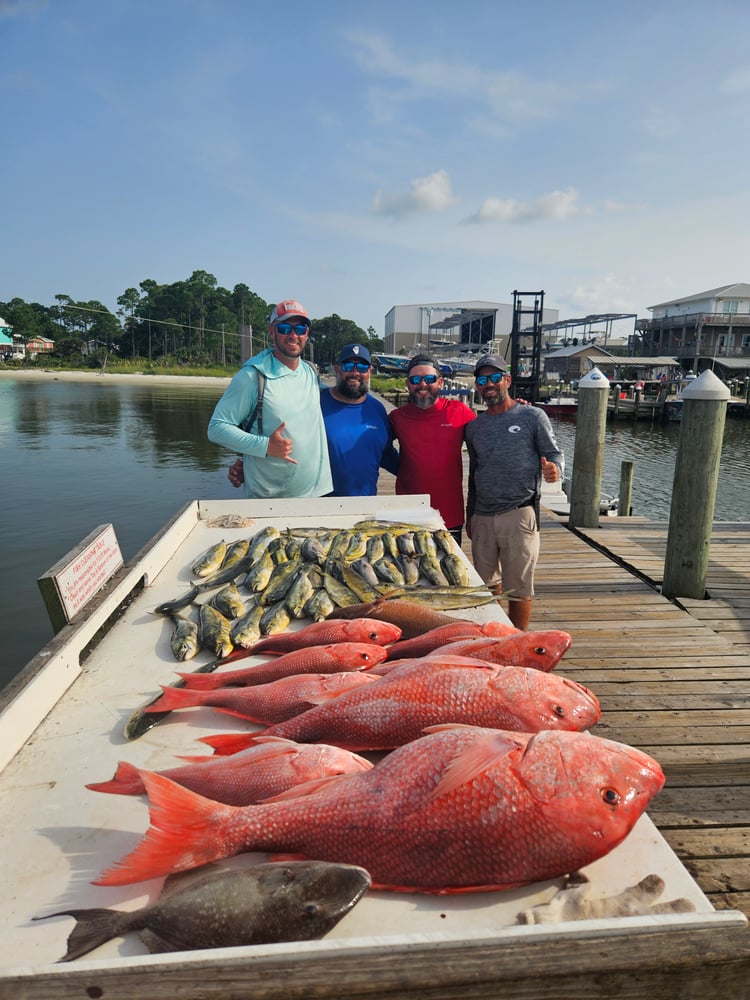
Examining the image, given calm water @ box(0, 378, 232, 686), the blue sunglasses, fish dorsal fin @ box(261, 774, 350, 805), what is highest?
the blue sunglasses

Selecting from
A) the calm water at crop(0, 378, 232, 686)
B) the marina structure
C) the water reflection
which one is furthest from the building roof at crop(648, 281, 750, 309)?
the calm water at crop(0, 378, 232, 686)

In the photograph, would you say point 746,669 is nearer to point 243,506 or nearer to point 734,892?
point 734,892

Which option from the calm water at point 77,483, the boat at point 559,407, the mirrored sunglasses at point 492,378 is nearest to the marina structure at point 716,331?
the boat at point 559,407

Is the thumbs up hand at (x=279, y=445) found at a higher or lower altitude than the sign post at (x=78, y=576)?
higher

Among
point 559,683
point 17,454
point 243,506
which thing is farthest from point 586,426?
point 17,454

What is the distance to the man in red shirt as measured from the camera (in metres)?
5.05

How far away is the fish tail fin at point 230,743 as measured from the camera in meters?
1.95

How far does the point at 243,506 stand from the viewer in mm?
5199

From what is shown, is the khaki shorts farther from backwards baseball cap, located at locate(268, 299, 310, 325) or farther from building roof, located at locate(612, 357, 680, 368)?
building roof, located at locate(612, 357, 680, 368)

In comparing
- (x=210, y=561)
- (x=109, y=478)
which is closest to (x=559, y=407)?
(x=109, y=478)

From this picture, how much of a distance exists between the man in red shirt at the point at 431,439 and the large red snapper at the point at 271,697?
322 centimetres

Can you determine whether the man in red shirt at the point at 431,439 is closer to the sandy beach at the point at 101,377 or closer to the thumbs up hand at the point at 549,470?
the thumbs up hand at the point at 549,470

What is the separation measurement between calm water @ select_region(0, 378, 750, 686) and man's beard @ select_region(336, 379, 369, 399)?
871cm

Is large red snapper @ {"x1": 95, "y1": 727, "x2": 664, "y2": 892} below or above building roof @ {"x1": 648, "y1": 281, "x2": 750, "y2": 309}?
below
